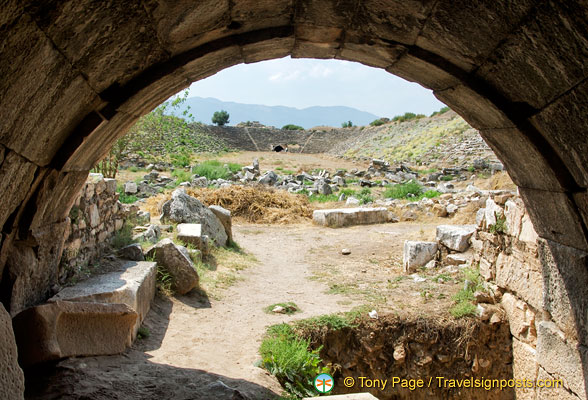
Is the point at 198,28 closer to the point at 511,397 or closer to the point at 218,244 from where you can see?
the point at 511,397

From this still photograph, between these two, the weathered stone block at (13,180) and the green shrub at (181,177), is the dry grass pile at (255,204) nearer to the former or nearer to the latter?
the green shrub at (181,177)

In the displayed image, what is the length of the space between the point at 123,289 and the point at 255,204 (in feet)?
30.1

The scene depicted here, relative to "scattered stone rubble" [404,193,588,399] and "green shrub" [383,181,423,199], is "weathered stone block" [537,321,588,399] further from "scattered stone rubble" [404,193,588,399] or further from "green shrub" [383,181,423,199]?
"green shrub" [383,181,423,199]

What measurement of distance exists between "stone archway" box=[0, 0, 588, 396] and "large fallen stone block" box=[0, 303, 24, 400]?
2.34ft

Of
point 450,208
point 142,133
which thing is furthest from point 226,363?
point 450,208

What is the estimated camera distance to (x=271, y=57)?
3.65 metres

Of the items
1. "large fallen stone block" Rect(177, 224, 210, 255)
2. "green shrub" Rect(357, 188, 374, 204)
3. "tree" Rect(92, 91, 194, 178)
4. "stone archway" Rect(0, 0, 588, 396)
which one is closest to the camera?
"stone archway" Rect(0, 0, 588, 396)

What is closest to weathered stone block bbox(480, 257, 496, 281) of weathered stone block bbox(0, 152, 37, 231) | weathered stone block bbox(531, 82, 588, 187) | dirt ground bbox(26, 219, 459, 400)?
dirt ground bbox(26, 219, 459, 400)

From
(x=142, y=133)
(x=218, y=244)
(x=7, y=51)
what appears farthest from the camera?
(x=142, y=133)

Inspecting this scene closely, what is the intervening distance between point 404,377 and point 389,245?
4634 millimetres

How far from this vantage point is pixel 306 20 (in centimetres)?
302

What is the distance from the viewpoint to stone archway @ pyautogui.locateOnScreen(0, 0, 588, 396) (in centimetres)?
233

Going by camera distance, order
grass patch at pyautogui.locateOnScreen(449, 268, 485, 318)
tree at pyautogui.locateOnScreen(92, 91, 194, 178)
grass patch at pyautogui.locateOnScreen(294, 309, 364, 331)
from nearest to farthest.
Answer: grass patch at pyautogui.locateOnScreen(294, 309, 364, 331)
grass patch at pyautogui.locateOnScreen(449, 268, 485, 318)
tree at pyautogui.locateOnScreen(92, 91, 194, 178)

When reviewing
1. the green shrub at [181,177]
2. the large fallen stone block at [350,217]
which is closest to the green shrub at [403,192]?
the large fallen stone block at [350,217]
